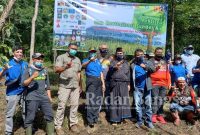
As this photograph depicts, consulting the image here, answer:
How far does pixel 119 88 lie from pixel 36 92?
2.42 m

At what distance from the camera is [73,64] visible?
8.77m

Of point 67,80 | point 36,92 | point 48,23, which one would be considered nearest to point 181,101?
point 67,80

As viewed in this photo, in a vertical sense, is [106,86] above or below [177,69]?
below

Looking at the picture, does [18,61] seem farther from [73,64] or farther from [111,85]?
[111,85]

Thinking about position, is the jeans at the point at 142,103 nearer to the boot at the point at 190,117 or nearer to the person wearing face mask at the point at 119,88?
the person wearing face mask at the point at 119,88

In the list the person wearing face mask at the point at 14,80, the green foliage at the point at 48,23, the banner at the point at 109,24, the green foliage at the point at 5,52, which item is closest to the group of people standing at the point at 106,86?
the person wearing face mask at the point at 14,80

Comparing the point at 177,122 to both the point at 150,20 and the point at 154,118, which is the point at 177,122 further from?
the point at 150,20

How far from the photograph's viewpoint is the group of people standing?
8047 mm

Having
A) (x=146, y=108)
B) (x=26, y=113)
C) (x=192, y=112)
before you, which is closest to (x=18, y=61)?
(x=26, y=113)

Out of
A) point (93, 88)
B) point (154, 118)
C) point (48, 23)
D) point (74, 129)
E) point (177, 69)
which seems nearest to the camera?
point (74, 129)

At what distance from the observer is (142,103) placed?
9688 mm

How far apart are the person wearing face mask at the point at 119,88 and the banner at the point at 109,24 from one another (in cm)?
246

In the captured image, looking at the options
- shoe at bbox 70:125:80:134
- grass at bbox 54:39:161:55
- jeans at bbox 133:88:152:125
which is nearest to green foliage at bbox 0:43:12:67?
shoe at bbox 70:125:80:134

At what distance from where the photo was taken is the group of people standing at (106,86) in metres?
8.05
